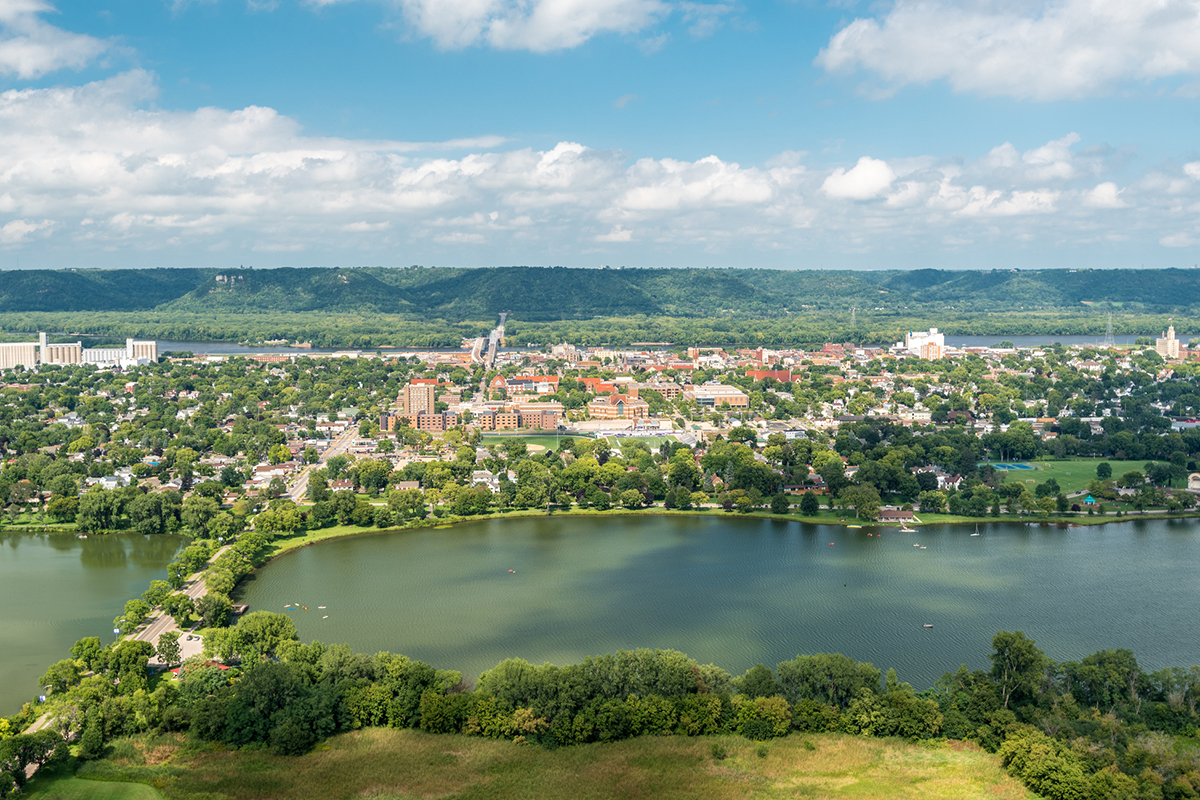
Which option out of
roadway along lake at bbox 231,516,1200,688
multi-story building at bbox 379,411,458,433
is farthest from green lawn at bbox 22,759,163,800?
multi-story building at bbox 379,411,458,433

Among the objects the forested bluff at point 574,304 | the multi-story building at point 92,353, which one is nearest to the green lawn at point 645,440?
the multi-story building at point 92,353

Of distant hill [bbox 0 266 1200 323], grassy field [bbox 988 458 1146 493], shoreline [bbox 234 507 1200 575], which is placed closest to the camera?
shoreline [bbox 234 507 1200 575]

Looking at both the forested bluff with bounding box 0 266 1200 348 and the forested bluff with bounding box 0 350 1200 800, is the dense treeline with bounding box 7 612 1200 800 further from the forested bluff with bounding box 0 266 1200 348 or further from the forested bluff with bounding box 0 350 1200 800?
the forested bluff with bounding box 0 266 1200 348

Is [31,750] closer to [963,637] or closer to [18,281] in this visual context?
[963,637]

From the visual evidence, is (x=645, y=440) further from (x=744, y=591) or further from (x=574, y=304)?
(x=574, y=304)

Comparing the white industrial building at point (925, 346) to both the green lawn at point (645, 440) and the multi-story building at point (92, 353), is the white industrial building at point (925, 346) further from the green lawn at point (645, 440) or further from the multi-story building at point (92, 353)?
the multi-story building at point (92, 353)

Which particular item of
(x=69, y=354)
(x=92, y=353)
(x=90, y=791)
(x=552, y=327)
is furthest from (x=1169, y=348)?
(x=69, y=354)

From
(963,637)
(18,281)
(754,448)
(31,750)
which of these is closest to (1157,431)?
(754,448)
